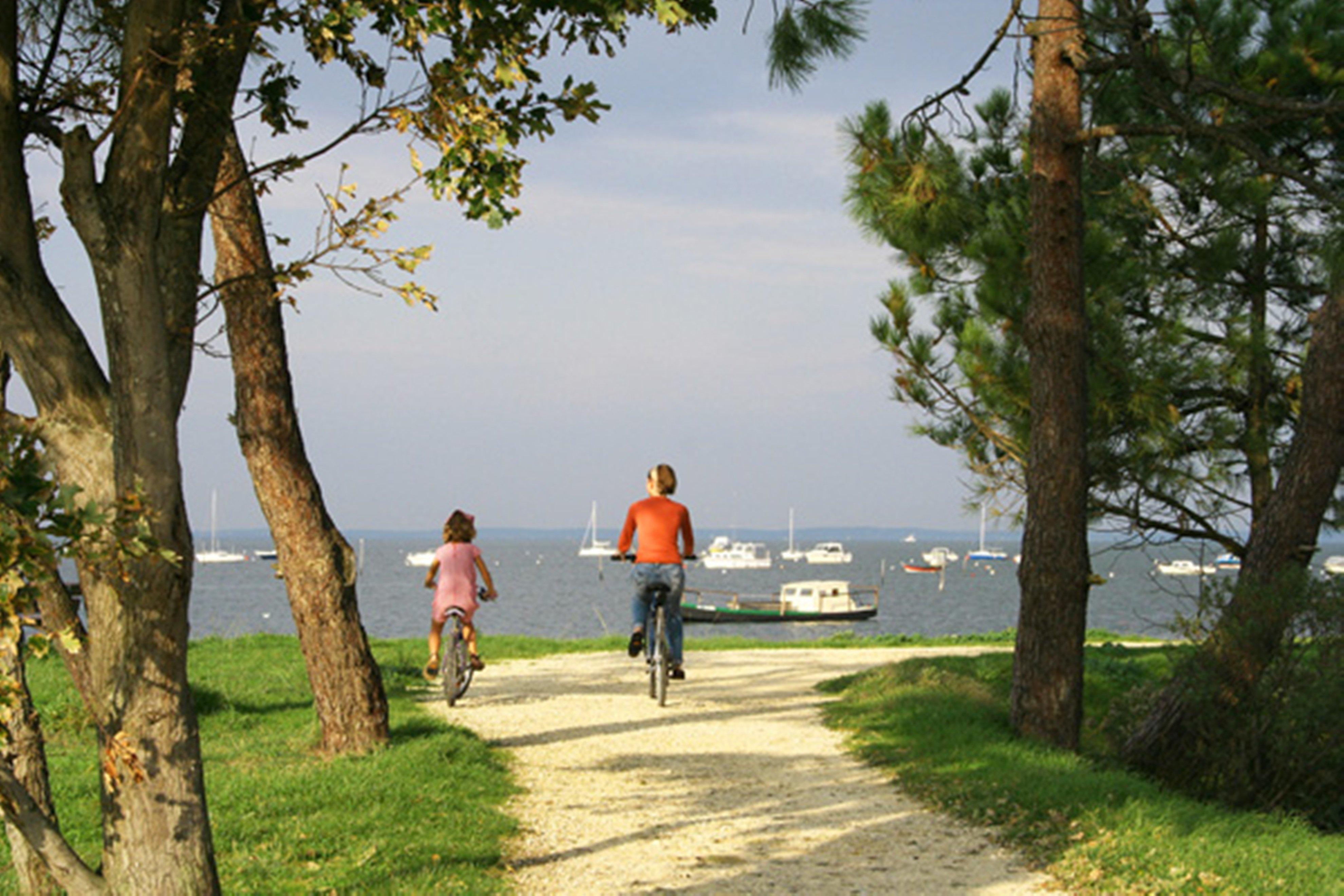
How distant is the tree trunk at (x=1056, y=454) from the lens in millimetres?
9297

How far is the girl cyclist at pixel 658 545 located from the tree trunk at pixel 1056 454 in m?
2.64

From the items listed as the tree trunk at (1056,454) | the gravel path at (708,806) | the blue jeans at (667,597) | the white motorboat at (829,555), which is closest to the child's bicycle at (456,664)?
the gravel path at (708,806)

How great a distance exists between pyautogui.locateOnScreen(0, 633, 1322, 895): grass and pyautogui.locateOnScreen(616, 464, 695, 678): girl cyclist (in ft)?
5.28

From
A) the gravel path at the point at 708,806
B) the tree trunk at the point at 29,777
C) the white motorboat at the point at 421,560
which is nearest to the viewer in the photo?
the tree trunk at the point at 29,777

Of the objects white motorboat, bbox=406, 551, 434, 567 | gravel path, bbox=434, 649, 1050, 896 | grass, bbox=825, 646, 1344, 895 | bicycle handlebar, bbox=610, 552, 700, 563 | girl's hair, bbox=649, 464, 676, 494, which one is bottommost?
white motorboat, bbox=406, 551, 434, 567

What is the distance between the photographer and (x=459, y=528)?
11.0 m

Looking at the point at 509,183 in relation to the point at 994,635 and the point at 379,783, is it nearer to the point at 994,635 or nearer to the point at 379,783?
the point at 379,783

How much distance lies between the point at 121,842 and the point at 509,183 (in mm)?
2436

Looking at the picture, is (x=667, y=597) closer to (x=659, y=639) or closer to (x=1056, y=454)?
(x=659, y=639)

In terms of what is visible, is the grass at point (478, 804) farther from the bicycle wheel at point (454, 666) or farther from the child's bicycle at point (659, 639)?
the child's bicycle at point (659, 639)

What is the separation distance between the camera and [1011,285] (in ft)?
40.5

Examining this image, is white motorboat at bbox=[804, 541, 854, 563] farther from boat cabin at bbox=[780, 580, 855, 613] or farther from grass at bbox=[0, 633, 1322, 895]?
grass at bbox=[0, 633, 1322, 895]

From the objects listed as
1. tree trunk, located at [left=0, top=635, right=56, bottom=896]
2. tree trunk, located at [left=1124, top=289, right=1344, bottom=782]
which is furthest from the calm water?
tree trunk, located at [left=0, top=635, right=56, bottom=896]

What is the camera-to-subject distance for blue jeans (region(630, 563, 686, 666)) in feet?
35.0
